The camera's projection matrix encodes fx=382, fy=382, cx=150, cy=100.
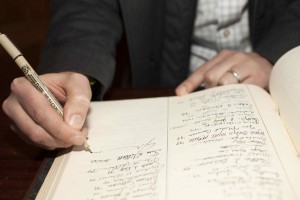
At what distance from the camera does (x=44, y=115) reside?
546 mm

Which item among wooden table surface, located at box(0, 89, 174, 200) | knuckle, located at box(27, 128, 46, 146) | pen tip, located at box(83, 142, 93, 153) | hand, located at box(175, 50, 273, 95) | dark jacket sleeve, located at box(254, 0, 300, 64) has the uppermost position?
knuckle, located at box(27, 128, 46, 146)

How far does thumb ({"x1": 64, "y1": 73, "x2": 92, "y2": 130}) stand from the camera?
0.55m

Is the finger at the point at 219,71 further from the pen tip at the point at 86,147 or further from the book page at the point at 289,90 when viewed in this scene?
the pen tip at the point at 86,147

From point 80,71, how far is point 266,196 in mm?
419

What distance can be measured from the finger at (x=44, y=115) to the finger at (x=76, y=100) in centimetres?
1

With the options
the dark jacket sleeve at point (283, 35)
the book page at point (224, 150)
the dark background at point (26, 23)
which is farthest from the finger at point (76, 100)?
the dark background at point (26, 23)

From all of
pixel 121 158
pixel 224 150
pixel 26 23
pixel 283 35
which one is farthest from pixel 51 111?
pixel 26 23

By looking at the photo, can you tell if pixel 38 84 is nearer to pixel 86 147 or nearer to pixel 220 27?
pixel 86 147

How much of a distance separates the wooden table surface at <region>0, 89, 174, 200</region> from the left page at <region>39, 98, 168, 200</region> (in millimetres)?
77

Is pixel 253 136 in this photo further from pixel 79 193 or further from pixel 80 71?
pixel 80 71

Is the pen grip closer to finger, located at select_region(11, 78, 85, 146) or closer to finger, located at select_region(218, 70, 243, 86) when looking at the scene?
finger, located at select_region(11, 78, 85, 146)

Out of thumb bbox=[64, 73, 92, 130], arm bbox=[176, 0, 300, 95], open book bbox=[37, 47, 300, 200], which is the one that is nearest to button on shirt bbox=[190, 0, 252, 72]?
arm bbox=[176, 0, 300, 95]

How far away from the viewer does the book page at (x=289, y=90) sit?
52cm

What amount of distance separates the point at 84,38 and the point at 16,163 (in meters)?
0.29
